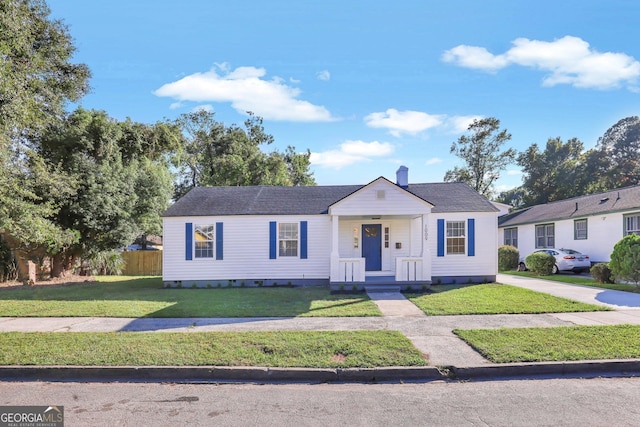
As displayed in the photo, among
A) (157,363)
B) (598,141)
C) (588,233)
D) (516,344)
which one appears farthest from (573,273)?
(598,141)

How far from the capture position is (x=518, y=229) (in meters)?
26.4

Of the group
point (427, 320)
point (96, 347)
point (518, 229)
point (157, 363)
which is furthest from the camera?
point (518, 229)

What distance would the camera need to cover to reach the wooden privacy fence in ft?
76.0

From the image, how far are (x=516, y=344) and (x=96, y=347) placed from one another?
703cm

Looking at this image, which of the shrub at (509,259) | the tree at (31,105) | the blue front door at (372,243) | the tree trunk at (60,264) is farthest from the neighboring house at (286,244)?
the shrub at (509,259)

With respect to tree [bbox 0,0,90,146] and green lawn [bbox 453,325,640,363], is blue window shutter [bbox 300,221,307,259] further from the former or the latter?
tree [bbox 0,0,90,146]

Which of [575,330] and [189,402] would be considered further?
[575,330]

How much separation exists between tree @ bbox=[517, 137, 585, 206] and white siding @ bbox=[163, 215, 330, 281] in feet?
116

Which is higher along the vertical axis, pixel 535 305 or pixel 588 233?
pixel 588 233

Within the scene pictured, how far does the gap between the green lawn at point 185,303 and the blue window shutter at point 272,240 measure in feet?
5.33

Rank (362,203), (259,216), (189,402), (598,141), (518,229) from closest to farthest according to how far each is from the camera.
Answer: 1. (189,402)
2. (362,203)
3. (259,216)
4. (518,229)
5. (598,141)

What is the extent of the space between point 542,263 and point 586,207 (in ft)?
15.8

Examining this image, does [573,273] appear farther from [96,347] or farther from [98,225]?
[98,225]

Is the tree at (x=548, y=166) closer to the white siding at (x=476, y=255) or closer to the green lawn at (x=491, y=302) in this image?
the white siding at (x=476, y=255)
